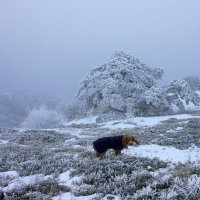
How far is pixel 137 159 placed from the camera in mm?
12938

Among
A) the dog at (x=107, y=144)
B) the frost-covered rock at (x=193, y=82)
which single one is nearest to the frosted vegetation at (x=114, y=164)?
the dog at (x=107, y=144)

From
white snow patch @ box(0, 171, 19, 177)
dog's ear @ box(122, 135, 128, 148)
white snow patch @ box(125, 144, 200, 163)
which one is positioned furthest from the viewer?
dog's ear @ box(122, 135, 128, 148)

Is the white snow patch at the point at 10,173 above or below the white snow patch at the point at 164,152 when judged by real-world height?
below

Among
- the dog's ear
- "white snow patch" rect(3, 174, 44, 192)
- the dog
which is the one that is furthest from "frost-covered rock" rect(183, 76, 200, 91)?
"white snow patch" rect(3, 174, 44, 192)

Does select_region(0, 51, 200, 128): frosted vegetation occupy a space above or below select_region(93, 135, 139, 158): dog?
above

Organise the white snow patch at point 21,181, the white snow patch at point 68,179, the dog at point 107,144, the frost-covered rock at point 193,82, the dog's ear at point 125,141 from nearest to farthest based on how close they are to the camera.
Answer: the white snow patch at point 21,181 → the white snow patch at point 68,179 → the dog at point 107,144 → the dog's ear at point 125,141 → the frost-covered rock at point 193,82

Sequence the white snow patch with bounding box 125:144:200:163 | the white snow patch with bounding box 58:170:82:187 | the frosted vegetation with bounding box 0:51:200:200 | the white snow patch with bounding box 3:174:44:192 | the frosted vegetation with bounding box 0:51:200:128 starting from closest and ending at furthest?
the frosted vegetation with bounding box 0:51:200:200
the white snow patch with bounding box 3:174:44:192
the white snow patch with bounding box 58:170:82:187
the white snow patch with bounding box 125:144:200:163
the frosted vegetation with bounding box 0:51:200:128

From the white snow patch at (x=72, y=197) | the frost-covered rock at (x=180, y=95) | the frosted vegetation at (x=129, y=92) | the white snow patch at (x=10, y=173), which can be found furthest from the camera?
the frost-covered rock at (x=180, y=95)

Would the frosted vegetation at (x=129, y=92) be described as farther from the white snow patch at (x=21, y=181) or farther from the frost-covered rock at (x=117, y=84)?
the white snow patch at (x=21, y=181)

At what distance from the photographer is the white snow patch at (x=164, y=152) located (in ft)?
45.9

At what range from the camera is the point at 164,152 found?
15352 mm

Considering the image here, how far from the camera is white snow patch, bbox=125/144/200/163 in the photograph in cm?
1400

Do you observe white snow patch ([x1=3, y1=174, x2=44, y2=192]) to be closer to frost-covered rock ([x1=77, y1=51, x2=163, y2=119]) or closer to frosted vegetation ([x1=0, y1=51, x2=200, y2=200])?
frosted vegetation ([x1=0, y1=51, x2=200, y2=200])

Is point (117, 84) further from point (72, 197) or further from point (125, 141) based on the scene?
point (72, 197)
